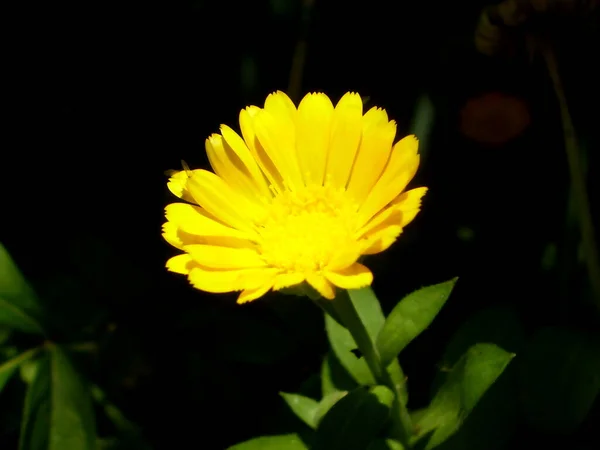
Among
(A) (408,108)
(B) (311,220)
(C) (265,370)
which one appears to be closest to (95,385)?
(C) (265,370)

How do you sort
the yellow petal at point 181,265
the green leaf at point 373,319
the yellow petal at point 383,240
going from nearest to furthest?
the yellow petal at point 383,240
the yellow petal at point 181,265
the green leaf at point 373,319

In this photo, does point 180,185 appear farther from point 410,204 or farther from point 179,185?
point 410,204

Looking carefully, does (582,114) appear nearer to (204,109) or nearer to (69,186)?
(204,109)

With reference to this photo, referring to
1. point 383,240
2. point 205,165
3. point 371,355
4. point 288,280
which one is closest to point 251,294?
point 288,280

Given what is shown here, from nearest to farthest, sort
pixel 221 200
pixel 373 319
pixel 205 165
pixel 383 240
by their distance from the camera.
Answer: pixel 383 240 < pixel 221 200 < pixel 373 319 < pixel 205 165

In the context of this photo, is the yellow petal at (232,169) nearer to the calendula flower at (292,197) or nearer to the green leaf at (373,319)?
the calendula flower at (292,197)

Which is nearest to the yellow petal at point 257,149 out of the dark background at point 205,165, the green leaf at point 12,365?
the dark background at point 205,165

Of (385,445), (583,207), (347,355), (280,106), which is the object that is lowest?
(385,445)
